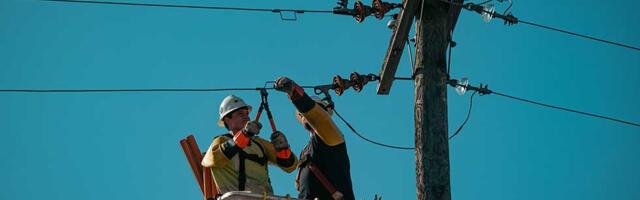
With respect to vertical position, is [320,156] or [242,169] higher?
[320,156]

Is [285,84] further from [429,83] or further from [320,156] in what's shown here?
[429,83]

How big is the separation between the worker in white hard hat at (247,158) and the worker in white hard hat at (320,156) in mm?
276

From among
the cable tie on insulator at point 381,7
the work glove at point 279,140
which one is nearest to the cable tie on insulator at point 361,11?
the cable tie on insulator at point 381,7

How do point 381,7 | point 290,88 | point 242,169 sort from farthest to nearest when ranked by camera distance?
point 381,7 → point 290,88 → point 242,169

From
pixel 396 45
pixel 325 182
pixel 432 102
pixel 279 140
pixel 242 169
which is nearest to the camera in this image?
pixel 279 140

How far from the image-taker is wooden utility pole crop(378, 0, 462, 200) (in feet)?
37.9

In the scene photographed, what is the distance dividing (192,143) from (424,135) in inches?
91.0

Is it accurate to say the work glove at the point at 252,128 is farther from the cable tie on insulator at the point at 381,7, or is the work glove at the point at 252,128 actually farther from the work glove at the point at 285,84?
the cable tie on insulator at the point at 381,7

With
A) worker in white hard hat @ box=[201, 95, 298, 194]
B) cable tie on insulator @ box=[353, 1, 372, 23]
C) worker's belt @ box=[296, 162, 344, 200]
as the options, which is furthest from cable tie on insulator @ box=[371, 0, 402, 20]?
worker in white hard hat @ box=[201, 95, 298, 194]

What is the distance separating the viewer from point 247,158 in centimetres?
1135

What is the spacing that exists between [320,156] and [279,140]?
2.45ft

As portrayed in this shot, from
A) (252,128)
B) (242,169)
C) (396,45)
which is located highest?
(396,45)

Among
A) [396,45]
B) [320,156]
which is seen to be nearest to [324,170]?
[320,156]

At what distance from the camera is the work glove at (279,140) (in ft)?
36.7
